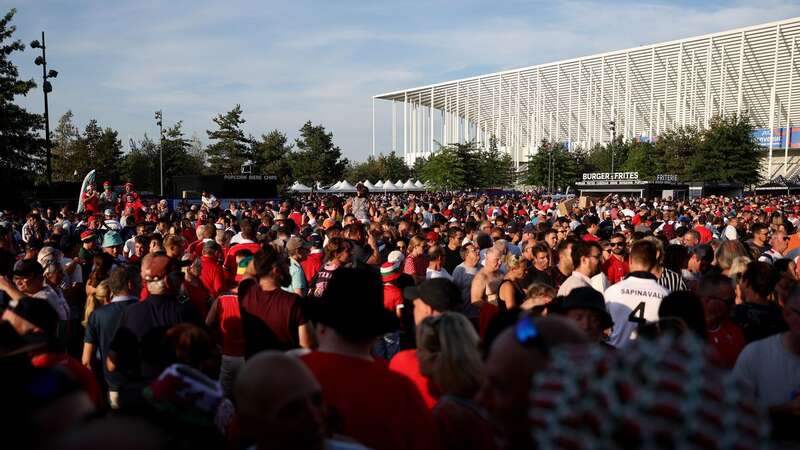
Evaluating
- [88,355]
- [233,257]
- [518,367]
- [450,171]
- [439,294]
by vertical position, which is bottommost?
[88,355]

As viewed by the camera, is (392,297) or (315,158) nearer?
(392,297)

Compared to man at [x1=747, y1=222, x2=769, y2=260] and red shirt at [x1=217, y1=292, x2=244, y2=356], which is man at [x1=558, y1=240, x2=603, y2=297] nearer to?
red shirt at [x1=217, y1=292, x2=244, y2=356]

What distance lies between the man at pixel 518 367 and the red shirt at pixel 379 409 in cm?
67

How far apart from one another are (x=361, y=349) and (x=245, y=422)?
0.81 metres

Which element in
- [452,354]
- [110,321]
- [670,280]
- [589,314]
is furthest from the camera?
[670,280]

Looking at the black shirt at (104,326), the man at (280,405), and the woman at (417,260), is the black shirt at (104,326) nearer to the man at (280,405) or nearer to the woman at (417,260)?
the man at (280,405)

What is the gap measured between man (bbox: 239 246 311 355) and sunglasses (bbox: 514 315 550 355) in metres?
3.26

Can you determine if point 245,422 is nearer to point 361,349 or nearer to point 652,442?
point 361,349

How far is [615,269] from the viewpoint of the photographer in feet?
26.2

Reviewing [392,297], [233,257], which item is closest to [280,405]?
[392,297]

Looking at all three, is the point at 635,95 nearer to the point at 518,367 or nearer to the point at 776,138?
the point at 776,138

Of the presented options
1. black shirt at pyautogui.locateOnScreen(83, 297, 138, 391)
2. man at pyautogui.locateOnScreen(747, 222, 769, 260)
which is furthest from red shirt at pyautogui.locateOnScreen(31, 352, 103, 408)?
man at pyautogui.locateOnScreen(747, 222, 769, 260)

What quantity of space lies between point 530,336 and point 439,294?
2.61 m

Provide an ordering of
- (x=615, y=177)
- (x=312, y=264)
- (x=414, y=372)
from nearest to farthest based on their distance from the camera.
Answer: (x=414, y=372)
(x=312, y=264)
(x=615, y=177)
